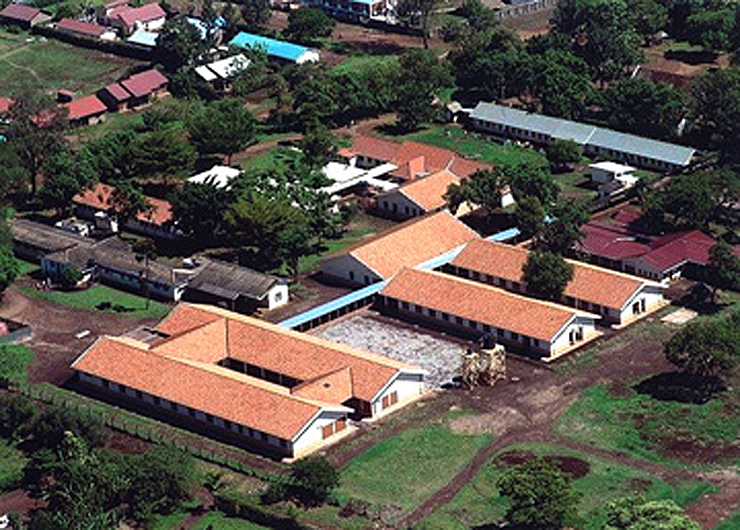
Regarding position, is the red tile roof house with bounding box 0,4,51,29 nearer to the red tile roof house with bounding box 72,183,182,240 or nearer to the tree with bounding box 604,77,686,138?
the red tile roof house with bounding box 72,183,182,240

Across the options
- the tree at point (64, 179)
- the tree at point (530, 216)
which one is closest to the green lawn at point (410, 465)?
the tree at point (530, 216)

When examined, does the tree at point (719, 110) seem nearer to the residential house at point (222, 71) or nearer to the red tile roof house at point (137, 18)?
the residential house at point (222, 71)

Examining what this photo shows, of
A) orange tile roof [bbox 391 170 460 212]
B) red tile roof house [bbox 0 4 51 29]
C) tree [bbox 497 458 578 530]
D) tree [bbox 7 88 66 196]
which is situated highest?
tree [bbox 7 88 66 196]

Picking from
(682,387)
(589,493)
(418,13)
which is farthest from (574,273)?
(418,13)

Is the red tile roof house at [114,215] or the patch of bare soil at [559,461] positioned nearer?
the patch of bare soil at [559,461]

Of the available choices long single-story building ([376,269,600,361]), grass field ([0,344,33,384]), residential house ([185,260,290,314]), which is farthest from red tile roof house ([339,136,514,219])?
grass field ([0,344,33,384])

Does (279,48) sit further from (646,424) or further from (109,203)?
(646,424)
